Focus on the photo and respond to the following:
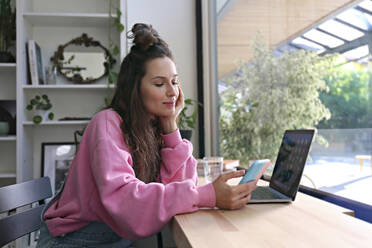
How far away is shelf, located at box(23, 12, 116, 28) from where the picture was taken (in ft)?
8.50

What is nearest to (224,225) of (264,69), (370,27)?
(370,27)

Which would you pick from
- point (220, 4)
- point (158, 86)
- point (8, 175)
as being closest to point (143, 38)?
point (158, 86)

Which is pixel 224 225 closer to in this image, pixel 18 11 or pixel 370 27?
pixel 370 27

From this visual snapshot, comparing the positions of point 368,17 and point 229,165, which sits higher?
point 368,17

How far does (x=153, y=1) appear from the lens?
9.11 ft

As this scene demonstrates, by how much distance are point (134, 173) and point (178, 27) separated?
1922 millimetres

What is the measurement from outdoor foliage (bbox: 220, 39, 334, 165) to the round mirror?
100 cm

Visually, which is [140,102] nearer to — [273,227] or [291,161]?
[291,161]

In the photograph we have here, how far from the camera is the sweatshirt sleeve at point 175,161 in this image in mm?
1304

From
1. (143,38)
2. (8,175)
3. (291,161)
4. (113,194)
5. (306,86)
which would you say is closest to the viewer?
(113,194)

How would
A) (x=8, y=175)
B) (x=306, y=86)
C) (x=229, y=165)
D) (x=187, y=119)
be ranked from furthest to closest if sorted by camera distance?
(x=187, y=119) → (x=8, y=175) → (x=229, y=165) → (x=306, y=86)

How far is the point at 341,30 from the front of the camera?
121 centimetres

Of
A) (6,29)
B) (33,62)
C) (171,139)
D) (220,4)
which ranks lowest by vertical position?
(171,139)

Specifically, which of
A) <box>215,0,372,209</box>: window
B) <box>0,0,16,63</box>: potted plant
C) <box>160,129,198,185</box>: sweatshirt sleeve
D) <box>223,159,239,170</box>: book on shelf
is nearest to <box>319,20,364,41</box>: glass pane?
<box>215,0,372,209</box>: window
